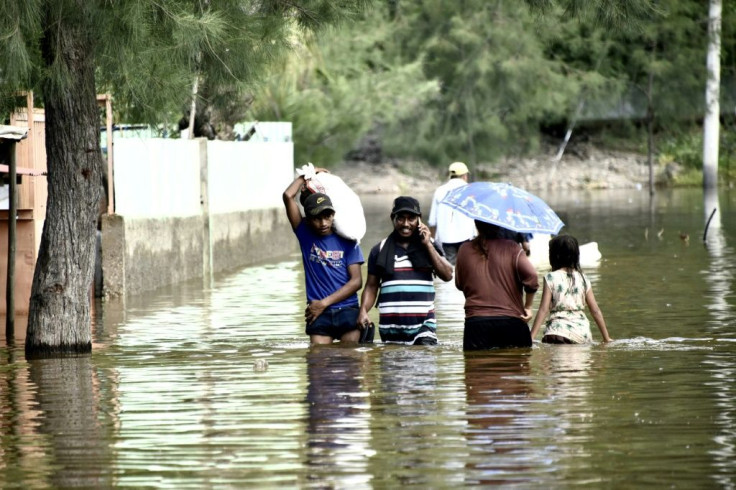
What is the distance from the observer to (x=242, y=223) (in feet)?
74.7

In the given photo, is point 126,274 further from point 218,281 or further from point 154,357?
point 154,357

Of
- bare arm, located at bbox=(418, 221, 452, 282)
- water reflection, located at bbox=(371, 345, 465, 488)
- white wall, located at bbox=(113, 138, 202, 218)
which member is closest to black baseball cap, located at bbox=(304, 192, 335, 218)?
bare arm, located at bbox=(418, 221, 452, 282)

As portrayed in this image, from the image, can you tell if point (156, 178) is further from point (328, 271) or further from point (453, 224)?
point (328, 271)

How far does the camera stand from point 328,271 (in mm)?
10781

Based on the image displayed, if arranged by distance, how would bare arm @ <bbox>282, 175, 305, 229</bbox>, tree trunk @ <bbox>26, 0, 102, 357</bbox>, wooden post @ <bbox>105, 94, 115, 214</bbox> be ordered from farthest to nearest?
1. wooden post @ <bbox>105, 94, 115, 214</bbox>
2. tree trunk @ <bbox>26, 0, 102, 357</bbox>
3. bare arm @ <bbox>282, 175, 305, 229</bbox>

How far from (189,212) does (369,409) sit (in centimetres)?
→ 1173

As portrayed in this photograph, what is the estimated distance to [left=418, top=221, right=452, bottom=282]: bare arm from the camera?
1049cm

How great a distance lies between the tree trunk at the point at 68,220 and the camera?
11.3 m

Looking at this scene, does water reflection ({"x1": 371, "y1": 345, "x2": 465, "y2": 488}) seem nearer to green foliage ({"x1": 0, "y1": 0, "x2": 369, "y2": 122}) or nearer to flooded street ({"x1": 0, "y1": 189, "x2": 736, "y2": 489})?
flooded street ({"x1": 0, "y1": 189, "x2": 736, "y2": 489})

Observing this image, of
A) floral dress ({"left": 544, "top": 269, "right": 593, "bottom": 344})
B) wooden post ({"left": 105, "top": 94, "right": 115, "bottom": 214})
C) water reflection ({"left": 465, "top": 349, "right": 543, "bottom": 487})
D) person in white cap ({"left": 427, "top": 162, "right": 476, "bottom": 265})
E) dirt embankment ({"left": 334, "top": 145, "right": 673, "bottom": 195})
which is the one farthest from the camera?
dirt embankment ({"left": 334, "top": 145, "right": 673, "bottom": 195})

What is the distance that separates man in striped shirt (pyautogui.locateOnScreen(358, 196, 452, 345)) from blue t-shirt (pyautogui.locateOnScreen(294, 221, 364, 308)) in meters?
0.21

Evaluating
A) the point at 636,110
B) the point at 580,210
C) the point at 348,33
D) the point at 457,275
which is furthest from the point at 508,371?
the point at 636,110

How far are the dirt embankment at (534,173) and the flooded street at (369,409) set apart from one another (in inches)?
1698

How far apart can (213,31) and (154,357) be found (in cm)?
291
